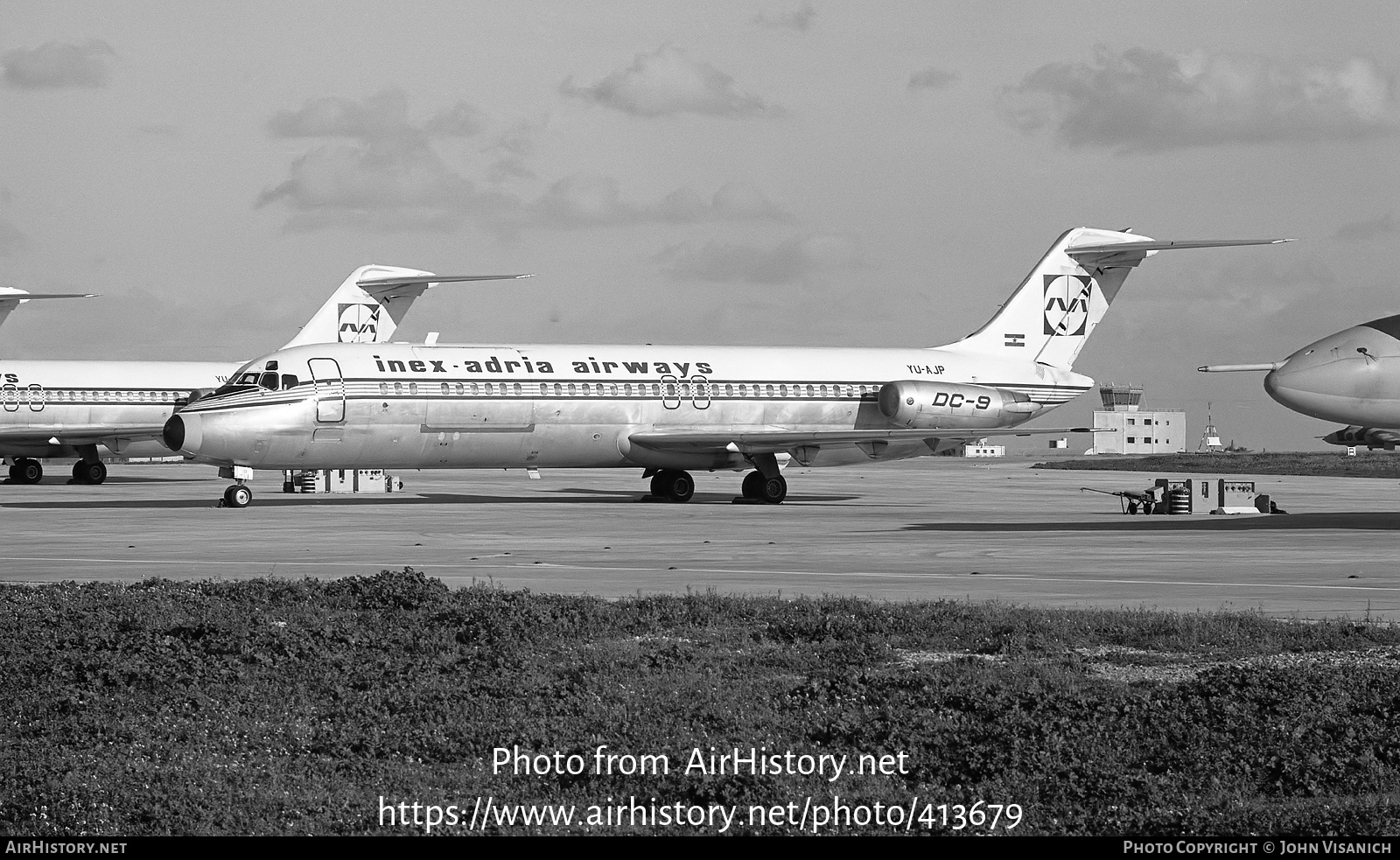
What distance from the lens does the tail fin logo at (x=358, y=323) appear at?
60.2m

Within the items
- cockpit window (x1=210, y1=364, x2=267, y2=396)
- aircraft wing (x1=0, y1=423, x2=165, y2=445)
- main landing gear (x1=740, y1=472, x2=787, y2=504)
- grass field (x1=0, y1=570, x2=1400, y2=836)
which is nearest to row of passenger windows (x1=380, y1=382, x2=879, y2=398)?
main landing gear (x1=740, y1=472, x2=787, y2=504)

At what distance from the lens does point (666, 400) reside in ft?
134

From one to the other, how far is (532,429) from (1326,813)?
106 ft

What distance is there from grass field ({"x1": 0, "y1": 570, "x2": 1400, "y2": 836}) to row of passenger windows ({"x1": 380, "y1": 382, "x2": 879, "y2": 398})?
23.6m

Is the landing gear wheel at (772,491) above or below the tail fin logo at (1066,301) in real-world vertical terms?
below

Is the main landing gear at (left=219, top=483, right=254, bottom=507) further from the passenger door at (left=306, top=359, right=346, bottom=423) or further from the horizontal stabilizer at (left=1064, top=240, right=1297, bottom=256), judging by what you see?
the horizontal stabilizer at (left=1064, top=240, right=1297, bottom=256)

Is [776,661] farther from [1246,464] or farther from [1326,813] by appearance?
[1246,464]

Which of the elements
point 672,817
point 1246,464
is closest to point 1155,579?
point 672,817

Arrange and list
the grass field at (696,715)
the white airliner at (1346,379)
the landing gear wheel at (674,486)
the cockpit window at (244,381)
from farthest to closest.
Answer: the landing gear wheel at (674,486) < the cockpit window at (244,381) < the white airliner at (1346,379) < the grass field at (696,715)

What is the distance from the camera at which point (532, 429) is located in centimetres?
3906

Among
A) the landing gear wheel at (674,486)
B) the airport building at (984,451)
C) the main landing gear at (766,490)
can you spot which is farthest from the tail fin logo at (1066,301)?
the airport building at (984,451)

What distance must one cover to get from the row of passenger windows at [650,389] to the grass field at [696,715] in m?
23.6

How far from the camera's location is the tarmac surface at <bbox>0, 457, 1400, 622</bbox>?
18203 mm

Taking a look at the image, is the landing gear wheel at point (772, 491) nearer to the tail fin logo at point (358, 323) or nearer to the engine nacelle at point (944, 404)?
the engine nacelle at point (944, 404)
